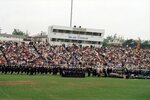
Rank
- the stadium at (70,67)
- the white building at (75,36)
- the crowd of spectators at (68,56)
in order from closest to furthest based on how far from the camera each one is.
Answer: the stadium at (70,67) → the crowd of spectators at (68,56) → the white building at (75,36)

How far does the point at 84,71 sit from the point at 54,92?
16.1 meters

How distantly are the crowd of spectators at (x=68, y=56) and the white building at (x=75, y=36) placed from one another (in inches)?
143

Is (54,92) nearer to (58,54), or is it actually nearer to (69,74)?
(69,74)

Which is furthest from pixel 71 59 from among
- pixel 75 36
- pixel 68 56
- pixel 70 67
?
pixel 75 36

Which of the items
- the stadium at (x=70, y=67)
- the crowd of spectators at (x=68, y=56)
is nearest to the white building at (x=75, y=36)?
the stadium at (x=70, y=67)

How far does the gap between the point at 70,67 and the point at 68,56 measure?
656 cm

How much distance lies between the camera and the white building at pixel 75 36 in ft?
193

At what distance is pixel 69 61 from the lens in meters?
47.5

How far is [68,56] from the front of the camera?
49.0 meters

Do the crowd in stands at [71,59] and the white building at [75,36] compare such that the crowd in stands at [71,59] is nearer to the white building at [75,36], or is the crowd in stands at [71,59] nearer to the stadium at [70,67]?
the stadium at [70,67]

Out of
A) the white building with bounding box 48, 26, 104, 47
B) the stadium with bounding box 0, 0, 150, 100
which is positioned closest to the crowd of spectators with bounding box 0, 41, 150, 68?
the stadium with bounding box 0, 0, 150, 100

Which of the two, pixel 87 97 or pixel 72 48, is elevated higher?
pixel 72 48

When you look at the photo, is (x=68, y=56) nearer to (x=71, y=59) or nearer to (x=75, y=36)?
(x=71, y=59)

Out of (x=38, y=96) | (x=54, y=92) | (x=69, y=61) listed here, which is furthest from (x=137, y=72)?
(x=38, y=96)
